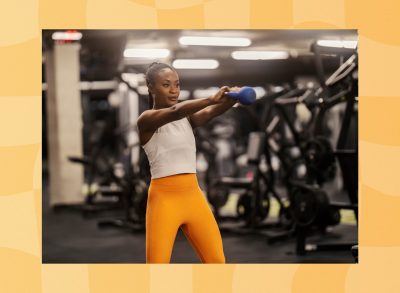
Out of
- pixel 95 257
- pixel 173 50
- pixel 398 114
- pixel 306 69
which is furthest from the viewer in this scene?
pixel 306 69

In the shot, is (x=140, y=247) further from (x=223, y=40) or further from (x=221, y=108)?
(x=221, y=108)

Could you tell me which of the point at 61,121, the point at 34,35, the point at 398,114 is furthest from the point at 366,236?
the point at 61,121

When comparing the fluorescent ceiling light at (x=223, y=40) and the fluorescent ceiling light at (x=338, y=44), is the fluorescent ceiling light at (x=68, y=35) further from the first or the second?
the fluorescent ceiling light at (x=338, y=44)

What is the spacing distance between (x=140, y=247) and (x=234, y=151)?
5.19 m

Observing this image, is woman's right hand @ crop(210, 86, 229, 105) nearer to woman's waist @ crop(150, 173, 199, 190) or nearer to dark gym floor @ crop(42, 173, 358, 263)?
woman's waist @ crop(150, 173, 199, 190)

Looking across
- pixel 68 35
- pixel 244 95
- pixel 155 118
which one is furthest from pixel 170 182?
pixel 68 35

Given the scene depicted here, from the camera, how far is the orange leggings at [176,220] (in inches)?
101

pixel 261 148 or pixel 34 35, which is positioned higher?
pixel 34 35

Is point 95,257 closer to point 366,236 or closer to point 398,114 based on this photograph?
point 366,236

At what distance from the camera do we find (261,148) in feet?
18.1

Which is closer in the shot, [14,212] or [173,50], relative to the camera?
[14,212]

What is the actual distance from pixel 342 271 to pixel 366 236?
25 centimetres

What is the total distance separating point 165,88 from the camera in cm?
262
